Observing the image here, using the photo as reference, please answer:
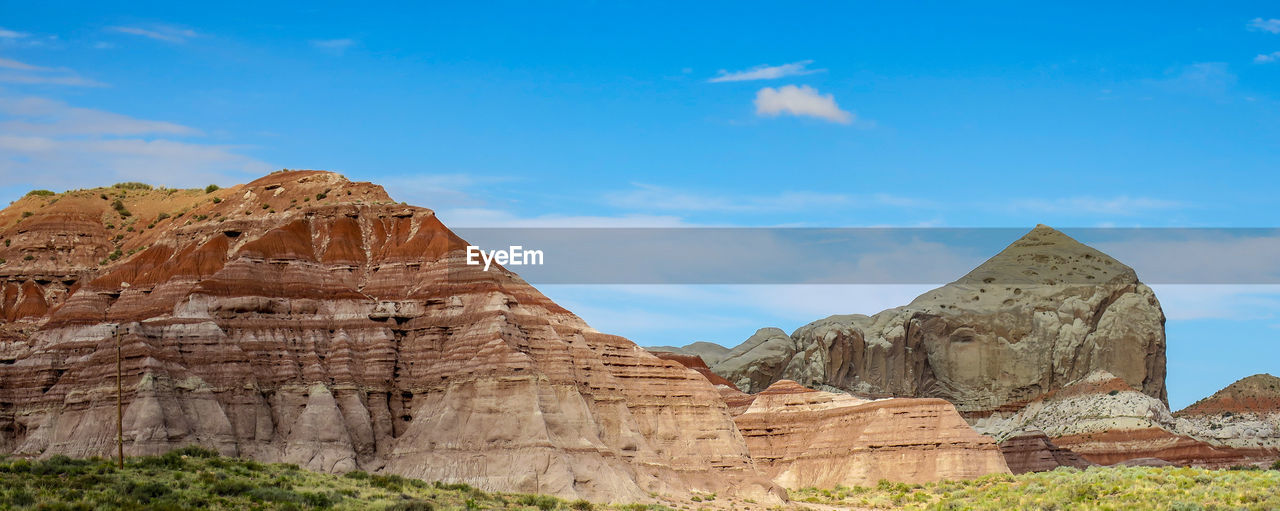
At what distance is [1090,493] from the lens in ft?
285

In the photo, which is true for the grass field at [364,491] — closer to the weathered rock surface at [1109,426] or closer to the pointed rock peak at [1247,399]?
the weathered rock surface at [1109,426]

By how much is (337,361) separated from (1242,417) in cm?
12293

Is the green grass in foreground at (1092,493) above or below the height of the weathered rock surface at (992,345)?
below

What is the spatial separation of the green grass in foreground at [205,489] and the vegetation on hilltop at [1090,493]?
92.1 feet

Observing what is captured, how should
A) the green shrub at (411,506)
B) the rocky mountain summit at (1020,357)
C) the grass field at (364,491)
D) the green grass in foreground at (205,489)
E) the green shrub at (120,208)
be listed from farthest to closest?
the rocky mountain summit at (1020,357), the green shrub at (120,208), the green shrub at (411,506), the grass field at (364,491), the green grass in foreground at (205,489)

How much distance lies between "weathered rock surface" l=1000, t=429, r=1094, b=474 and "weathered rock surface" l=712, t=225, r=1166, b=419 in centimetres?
3004

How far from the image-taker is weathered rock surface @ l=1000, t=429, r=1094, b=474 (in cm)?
14762

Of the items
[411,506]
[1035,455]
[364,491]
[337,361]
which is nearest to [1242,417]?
[1035,455]

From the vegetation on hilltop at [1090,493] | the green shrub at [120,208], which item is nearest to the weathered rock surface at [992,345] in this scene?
the vegetation on hilltop at [1090,493]

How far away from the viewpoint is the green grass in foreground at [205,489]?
57.7 metres

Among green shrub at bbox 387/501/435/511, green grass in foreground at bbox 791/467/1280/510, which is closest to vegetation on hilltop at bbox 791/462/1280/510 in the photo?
green grass in foreground at bbox 791/467/1280/510

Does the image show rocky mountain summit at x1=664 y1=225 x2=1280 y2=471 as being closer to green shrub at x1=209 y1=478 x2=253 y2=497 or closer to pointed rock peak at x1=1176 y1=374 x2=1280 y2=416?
pointed rock peak at x1=1176 y1=374 x2=1280 y2=416

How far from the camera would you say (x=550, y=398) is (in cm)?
9325

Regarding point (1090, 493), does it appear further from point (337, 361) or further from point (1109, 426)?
point (1109, 426)
